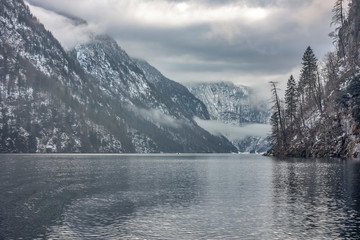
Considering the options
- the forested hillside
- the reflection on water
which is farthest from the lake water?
the forested hillside

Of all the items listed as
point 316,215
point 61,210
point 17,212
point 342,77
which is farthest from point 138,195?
point 342,77

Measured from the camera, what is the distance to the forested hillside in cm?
11988

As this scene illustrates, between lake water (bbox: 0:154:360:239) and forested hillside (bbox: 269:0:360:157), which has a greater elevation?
forested hillside (bbox: 269:0:360:157)

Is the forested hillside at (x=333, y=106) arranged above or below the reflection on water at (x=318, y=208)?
above

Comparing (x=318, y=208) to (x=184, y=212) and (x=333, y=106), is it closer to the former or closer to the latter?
(x=184, y=212)

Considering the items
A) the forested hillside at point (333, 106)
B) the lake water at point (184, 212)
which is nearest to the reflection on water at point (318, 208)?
the lake water at point (184, 212)

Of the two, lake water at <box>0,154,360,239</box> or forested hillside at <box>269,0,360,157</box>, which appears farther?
forested hillside at <box>269,0,360,157</box>

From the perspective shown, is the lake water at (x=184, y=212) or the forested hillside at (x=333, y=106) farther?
the forested hillside at (x=333, y=106)

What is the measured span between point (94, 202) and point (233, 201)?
17588 millimetres

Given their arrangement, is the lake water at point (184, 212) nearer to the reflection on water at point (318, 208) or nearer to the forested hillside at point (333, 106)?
the reflection on water at point (318, 208)

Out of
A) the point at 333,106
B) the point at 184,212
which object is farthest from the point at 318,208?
the point at 333,106

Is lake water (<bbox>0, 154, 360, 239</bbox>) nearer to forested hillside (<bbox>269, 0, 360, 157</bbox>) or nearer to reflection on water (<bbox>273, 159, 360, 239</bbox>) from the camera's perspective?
reflection on water (<bbox>273, 159, 360, 239</bbox>)

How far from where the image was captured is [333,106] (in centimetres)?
13250

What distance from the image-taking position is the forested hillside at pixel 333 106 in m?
120
